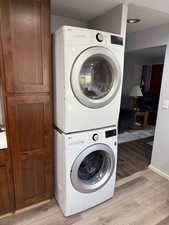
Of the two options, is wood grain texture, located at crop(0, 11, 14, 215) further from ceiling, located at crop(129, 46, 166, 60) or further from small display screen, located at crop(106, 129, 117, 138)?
ceiling, located at crop(129, 46, 166, 60)

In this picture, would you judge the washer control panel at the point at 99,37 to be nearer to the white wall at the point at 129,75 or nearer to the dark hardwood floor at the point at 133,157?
the dark hardwood floor at the point at 133,157

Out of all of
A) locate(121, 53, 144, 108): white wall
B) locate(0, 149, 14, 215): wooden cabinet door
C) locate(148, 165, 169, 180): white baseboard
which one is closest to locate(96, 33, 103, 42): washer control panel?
locate(0, 149, 14, 215): wooden cabinet door

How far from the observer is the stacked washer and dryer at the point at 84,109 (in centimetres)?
129

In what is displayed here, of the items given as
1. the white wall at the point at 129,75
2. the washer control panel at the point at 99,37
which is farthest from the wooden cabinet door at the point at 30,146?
the white wall at the point at 129,75

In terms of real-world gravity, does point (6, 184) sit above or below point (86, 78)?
below

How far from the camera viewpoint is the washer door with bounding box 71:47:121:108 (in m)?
1.30

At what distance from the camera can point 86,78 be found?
56.4 inches

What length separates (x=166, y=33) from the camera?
85.0 inches

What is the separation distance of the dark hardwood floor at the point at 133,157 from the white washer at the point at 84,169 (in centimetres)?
69

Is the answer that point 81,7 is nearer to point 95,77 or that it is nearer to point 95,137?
point 95,77

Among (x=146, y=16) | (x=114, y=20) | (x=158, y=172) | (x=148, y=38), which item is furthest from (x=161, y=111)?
(x=114, y=20)

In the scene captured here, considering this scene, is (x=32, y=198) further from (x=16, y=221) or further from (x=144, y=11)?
(x=144, y=11)

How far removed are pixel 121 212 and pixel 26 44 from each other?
202 centimetres

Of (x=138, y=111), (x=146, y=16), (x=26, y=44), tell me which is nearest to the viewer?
(x=26, y=44)
